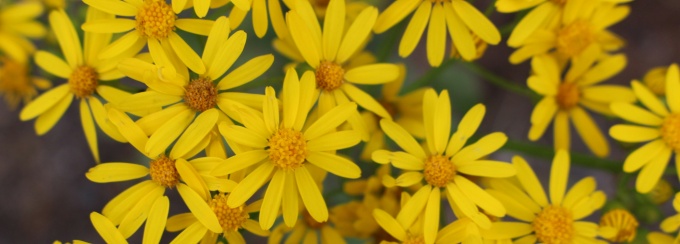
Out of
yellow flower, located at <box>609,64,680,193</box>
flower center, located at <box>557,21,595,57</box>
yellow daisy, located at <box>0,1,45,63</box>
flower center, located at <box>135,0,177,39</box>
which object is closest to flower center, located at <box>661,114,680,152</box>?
yellow flower, located at <box>609,64,680,193</box>

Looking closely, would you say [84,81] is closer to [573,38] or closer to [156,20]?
[156,20]

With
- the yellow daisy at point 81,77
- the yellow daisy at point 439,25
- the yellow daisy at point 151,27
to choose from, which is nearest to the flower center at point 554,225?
the yellow daisy at point 439,25

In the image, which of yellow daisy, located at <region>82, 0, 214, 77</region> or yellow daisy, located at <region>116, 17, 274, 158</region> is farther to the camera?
yellow daisy, located at <region>82, 0, 214, 77</region>

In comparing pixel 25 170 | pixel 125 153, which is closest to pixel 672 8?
pixel 125 153

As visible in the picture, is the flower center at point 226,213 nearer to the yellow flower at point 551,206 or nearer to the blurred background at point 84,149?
the yellow flower at point 551,206

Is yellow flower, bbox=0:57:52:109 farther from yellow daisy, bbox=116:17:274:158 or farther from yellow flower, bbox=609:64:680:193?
yellow flower, bbox=609:64:680:193

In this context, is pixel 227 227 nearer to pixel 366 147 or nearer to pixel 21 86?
pixel 366 147

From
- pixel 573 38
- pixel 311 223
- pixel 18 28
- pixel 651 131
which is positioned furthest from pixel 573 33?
pixel 18 28
